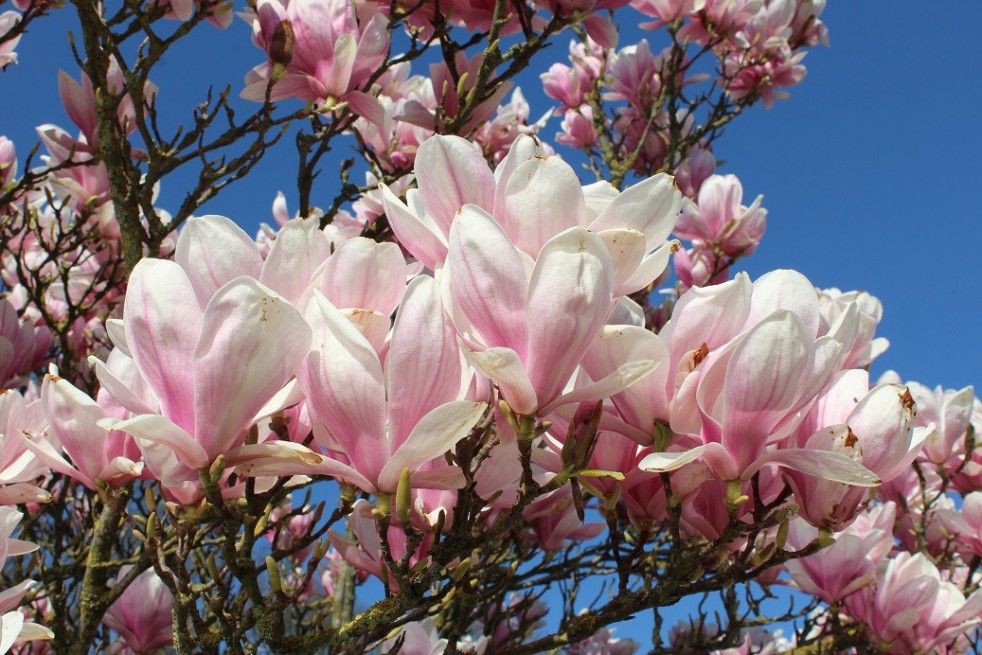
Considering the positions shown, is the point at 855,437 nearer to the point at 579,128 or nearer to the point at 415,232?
the point at 415,232

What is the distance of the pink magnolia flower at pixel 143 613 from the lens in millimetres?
1862

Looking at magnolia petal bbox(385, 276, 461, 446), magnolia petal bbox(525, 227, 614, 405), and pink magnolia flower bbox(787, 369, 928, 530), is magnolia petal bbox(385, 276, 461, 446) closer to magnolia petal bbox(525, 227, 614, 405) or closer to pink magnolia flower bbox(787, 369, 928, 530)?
magnolia petal bbox(525, 227, 614, 405)

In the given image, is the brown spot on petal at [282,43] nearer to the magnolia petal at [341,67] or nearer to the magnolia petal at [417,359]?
the magnolia petal at [341,67]

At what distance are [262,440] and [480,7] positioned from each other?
67.6 inches

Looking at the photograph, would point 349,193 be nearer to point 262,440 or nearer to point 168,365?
point 262,440

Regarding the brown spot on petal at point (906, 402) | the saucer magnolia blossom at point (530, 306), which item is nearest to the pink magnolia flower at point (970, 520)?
the brown spot on petal at point (906, 402)

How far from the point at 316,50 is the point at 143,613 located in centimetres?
147

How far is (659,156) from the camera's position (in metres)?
4.07

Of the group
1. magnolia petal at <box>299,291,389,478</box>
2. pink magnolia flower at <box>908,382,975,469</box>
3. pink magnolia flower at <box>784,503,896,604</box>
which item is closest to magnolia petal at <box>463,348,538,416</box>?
magnolia petal at <box>299,291,389,478</box>

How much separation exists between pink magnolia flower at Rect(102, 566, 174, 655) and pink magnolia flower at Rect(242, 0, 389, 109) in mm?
1264

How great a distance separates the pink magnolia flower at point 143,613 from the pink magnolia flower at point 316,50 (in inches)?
49.8

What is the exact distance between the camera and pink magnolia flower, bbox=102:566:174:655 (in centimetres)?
186

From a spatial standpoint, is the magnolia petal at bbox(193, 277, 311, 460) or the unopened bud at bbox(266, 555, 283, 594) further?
the unopened bud at bbox(266, 555, 283, 594)

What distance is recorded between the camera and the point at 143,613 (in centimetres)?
186
